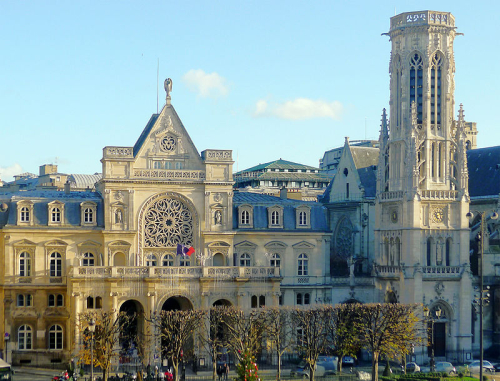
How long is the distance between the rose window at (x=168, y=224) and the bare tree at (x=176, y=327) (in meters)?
9.81

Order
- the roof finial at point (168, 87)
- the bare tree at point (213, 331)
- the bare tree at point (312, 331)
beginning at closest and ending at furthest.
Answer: the bare tree at point (312, 331)
the bare tree at point (213, 331)
the roof finial at point (168, 87)

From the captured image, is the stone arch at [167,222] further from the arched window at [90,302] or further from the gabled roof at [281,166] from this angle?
the gabled roof at [281,166]

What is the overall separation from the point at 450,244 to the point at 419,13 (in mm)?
23136

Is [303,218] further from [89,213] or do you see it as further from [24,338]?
[24,338]

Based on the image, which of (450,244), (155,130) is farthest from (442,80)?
(155,130)

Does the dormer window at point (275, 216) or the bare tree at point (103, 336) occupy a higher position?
the dormer window at point (275, 216)

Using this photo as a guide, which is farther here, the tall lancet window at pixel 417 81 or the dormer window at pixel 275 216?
the dormer window at pixel 275 216

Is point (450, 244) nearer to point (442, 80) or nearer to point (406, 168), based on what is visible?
point (406, 168)

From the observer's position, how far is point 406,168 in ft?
315

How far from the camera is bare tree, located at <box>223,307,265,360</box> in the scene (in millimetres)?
83562

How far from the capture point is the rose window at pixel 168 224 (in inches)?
3718

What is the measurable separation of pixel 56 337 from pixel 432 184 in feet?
130

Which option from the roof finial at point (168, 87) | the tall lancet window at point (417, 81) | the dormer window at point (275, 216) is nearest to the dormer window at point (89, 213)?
the roof finial at point (168, 87)

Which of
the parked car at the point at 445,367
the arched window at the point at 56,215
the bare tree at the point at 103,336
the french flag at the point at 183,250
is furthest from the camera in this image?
the arched window at the point at 56,215
